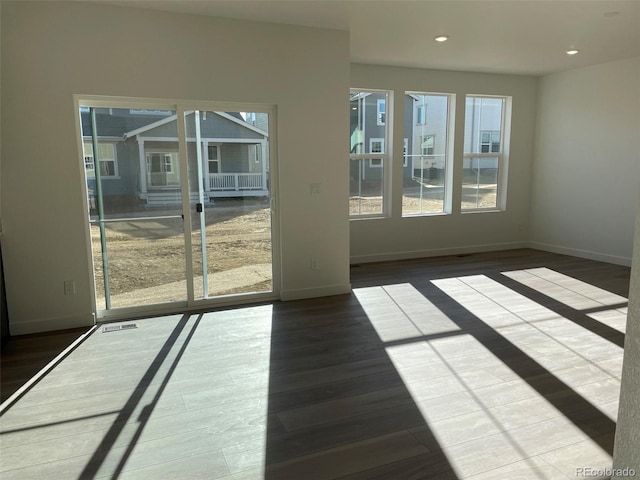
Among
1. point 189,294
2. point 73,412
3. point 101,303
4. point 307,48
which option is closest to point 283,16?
point 307,48

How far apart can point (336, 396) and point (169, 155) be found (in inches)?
106

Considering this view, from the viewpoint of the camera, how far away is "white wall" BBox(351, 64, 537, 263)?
19.8 ft

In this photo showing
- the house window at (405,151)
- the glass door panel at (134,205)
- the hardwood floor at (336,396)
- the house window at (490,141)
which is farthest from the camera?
the house window at (490,141)

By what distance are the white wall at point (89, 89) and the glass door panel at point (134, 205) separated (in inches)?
7.8

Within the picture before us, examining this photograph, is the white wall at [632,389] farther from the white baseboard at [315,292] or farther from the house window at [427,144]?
the house window at [427,144]

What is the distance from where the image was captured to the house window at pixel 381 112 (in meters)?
6.04

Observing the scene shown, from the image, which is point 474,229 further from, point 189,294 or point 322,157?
point 189,294

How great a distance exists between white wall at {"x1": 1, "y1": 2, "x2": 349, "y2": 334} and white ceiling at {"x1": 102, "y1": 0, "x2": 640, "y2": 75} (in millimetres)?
200

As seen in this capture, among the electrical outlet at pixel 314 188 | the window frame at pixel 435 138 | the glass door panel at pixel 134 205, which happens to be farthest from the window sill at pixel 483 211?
the glass door panel at pixel 134 205

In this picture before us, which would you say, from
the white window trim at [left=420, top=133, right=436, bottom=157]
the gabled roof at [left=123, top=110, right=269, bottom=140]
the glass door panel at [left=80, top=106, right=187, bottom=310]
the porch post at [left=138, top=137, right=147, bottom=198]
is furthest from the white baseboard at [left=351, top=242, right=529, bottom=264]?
the porch post at [left=138, top=137, right=147, bottom=198]

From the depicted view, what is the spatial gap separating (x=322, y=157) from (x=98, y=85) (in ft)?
6.81

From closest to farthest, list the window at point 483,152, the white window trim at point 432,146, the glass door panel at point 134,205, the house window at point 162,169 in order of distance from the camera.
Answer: the glass door panel at point 134,205
the house window at point 162,169
the white window trim at point 432,146
the window at point 483,152

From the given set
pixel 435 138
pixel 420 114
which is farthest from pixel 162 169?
pixel 435 138

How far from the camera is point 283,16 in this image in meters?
3.89
